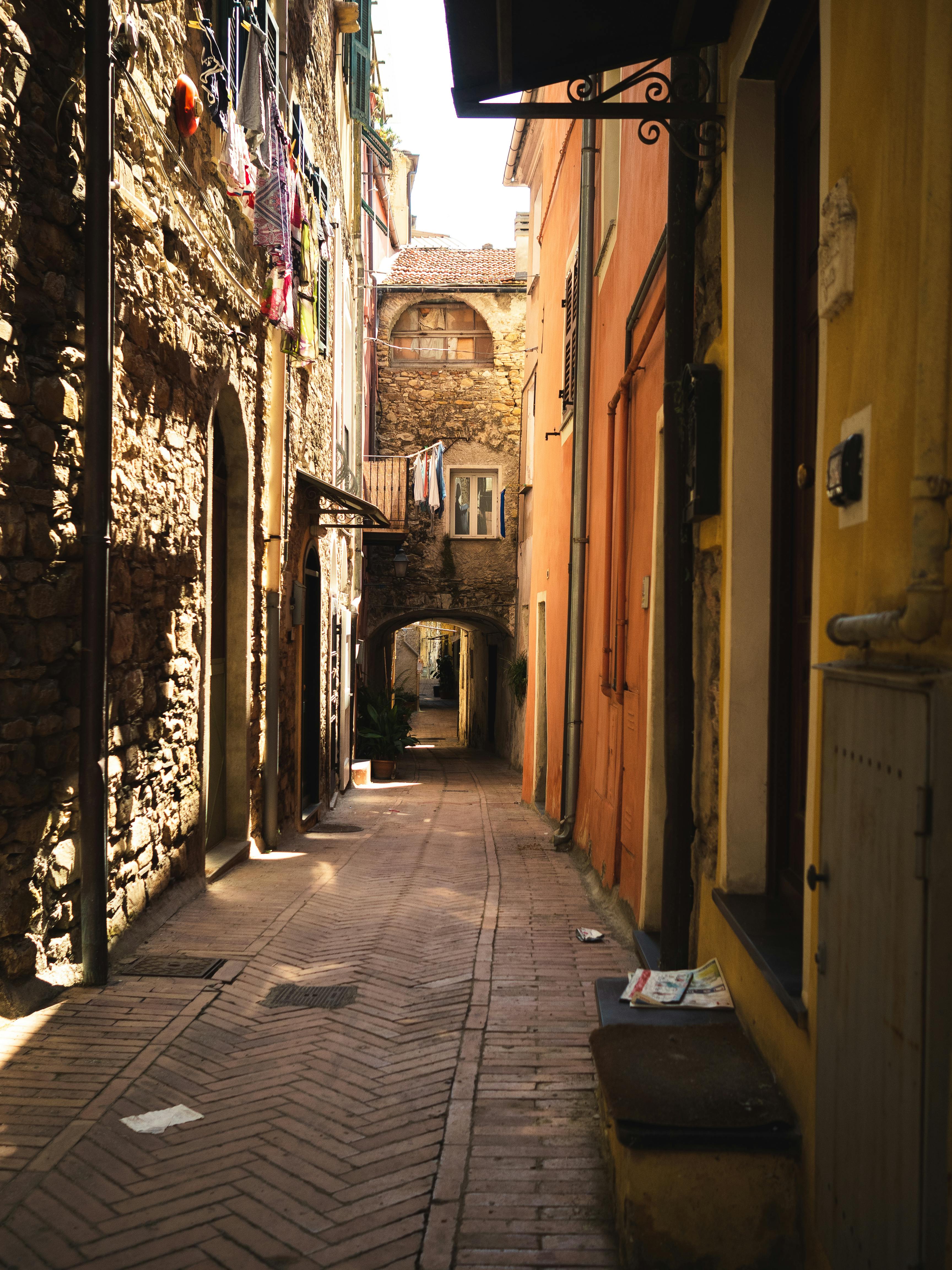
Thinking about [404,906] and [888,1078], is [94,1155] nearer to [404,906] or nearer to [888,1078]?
[888,1078]

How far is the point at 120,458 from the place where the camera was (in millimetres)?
5320

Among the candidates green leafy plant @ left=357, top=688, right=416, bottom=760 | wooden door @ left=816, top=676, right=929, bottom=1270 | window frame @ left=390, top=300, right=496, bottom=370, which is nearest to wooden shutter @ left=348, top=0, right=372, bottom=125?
window frame @ left=390, top=300, right=496, bottom=370

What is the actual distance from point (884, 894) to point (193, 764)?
5.50 meters

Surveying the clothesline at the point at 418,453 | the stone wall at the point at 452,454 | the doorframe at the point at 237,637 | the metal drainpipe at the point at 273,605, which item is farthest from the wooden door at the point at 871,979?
the stone wall at the point at 452,454

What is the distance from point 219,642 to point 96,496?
3386 millimetres

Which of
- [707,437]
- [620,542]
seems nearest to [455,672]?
[620,542]

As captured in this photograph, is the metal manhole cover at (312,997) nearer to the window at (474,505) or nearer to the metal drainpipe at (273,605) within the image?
the metal drainpipe at (273,605)

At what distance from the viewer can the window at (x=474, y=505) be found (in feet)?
71.6

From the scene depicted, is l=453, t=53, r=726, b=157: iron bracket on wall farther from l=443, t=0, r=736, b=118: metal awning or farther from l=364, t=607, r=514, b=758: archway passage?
l=364, t=607, r=514, b=758: archway passage

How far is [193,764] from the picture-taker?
6.82 m

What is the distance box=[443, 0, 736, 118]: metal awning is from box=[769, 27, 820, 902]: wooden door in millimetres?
411

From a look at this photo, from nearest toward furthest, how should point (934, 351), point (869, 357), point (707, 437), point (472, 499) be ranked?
1. point (934, 351)
2. point (869, 357)
3. point (707, 437)
4. point (472, 499)

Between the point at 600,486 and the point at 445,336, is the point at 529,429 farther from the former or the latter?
the point at 600,486

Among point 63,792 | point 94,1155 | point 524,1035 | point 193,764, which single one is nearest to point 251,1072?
point 94,1155
